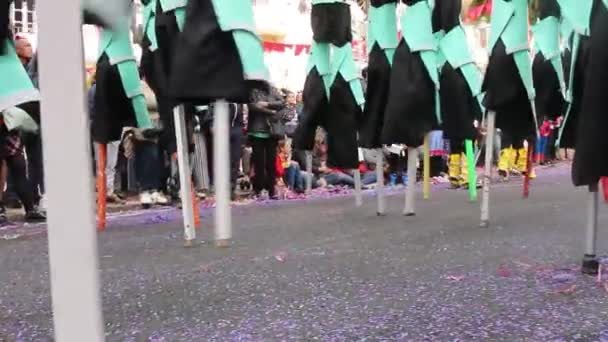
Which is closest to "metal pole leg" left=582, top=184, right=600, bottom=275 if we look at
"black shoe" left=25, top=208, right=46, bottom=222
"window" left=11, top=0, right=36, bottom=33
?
"window" left=11, top=0, right=36, bottom=33

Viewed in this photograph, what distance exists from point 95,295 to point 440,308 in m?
1.10

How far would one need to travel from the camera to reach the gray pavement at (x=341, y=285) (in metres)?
1.81

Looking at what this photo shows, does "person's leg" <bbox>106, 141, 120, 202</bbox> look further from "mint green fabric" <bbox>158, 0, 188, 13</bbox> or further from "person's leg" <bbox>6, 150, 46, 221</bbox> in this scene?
"mint green fabric" <bbox>158, 0, 188, 13</bbox>

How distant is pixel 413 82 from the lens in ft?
12.3

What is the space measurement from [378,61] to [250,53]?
2.07 meters

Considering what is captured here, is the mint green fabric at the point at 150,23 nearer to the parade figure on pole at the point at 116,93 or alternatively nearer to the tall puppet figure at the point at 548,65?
the parade figure on pole at the point at 116,93

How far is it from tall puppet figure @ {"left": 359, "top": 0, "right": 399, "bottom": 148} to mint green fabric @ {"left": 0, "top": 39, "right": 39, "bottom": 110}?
2.58 m

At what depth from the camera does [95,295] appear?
116cm

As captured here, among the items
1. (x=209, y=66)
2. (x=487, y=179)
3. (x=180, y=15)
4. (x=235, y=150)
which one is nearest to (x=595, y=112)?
(x=209, y=66)

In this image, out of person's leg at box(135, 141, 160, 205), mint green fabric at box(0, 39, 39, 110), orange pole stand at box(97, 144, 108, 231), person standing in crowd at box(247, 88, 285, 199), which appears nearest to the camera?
mint green fabric at box(0, 39, 39, 110)

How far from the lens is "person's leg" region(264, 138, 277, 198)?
23.9 ft

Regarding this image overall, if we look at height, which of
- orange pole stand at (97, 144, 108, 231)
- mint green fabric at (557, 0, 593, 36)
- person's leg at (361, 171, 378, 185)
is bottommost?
person's leg at (361, 171, 378, 185)

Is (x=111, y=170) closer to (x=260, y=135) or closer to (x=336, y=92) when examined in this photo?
(x=260, y=135)

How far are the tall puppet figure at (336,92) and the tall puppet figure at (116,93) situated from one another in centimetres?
120
